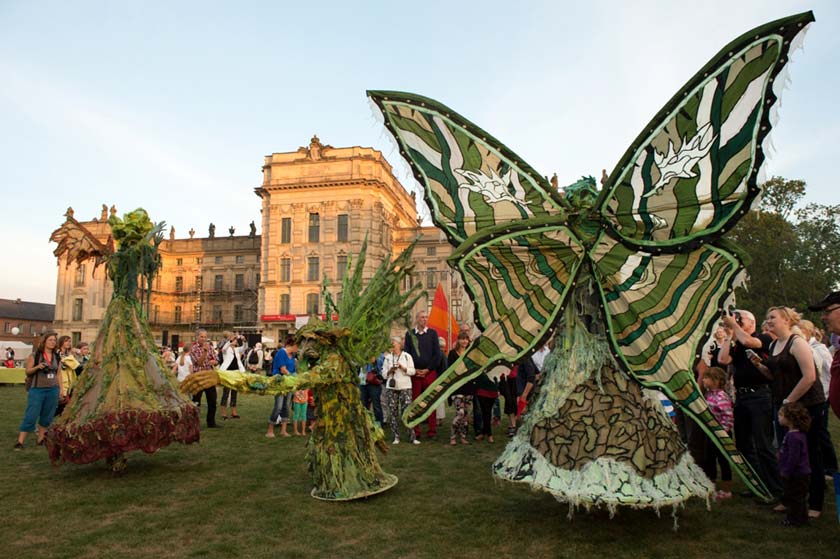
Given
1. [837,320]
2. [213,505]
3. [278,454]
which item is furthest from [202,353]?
[837,320]

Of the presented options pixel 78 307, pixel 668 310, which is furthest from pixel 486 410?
pixel 78 307

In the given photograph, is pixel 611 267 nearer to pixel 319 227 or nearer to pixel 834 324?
pixel 834 324

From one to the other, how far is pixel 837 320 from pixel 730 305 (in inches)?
28.7

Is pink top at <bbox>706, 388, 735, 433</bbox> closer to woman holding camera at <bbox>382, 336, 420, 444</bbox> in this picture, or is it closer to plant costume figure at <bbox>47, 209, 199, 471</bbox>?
woman holding camera at <bbox>382, 336, 420, 444</bbox>

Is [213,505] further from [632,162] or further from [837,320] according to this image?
[837,320]

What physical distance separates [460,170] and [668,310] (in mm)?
1798

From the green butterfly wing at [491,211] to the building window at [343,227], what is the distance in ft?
119

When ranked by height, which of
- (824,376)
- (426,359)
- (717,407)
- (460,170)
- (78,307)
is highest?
(78,307)

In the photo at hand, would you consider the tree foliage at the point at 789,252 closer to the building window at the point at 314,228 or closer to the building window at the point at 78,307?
the building window at the point at 314,228

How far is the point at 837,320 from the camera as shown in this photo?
342cm

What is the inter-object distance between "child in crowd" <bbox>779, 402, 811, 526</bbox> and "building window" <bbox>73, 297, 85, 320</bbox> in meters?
53.3

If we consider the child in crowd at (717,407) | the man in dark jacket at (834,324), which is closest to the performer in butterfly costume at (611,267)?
the man in dark jacket at (834,324)

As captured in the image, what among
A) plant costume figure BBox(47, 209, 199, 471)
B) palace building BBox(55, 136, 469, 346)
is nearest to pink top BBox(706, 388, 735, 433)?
plant costume figure BBox(47, 209, 199, 471)

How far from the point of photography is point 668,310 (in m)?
4.18
